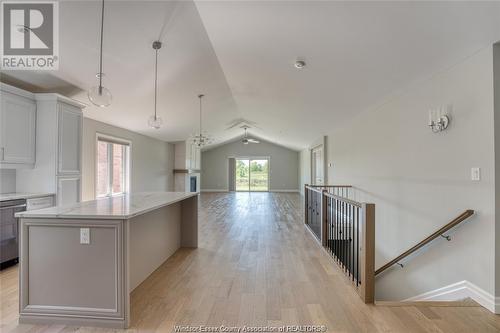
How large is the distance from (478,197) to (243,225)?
422 cm

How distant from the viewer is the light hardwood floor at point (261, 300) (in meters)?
2.16

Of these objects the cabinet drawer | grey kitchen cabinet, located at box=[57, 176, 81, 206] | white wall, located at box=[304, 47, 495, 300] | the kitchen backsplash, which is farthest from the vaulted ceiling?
the cabinet drawer

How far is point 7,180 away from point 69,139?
95 centimetres

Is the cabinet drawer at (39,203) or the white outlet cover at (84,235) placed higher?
the cabinet drawer at (39,203)

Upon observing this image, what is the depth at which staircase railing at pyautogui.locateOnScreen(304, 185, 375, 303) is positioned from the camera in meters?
2.50

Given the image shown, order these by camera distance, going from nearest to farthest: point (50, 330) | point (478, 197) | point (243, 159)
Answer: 1. point (50, 330)
2. point (478, 197)
3. point (243, 159)

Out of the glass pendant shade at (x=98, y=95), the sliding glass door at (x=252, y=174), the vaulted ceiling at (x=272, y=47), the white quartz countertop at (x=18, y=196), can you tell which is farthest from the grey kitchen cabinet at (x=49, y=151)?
the sliding glass door at (x=252, y=174)

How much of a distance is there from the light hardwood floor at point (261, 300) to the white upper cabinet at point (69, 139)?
1.55m

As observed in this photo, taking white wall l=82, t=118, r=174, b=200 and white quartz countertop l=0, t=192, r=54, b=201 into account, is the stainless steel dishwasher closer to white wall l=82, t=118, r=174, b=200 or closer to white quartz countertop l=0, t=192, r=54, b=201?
white quartz countertop l=0, t=192, r=54, b=201

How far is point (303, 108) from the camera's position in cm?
606

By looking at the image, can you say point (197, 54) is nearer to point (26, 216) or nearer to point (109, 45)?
point (109, 45)

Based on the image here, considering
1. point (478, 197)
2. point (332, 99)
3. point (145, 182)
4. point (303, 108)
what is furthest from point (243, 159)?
point (478, 197)

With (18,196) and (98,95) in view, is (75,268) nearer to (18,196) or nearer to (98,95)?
(98,95)

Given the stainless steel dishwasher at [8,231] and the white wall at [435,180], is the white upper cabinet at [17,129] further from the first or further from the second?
the white wall at [435,180]
